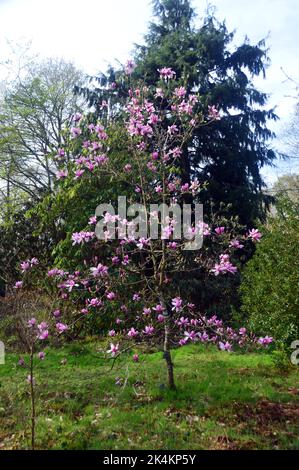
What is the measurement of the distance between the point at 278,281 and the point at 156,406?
3280 mm

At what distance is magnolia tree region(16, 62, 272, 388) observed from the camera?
5.11 meters

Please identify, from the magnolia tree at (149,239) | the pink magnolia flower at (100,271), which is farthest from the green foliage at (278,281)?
the pink magnolia flower at (100,271)

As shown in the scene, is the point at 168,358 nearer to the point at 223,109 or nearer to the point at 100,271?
the point at 100,271

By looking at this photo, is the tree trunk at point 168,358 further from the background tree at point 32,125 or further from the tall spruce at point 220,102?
the background tree at point 32,125

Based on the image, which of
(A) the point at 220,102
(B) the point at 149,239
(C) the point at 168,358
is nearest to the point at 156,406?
(C) the point at 168,358

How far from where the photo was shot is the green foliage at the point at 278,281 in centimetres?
A: 640

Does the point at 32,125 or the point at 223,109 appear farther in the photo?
A: the point at 32,125

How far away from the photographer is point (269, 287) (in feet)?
23.3

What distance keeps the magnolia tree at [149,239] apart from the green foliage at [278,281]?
0.49m

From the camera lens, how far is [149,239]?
4.88 meters

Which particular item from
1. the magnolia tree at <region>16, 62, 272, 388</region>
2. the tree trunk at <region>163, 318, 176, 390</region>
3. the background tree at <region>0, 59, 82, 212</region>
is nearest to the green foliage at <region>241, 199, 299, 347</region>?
the magnolia tree at <region>16, 62, 272, 388</region>

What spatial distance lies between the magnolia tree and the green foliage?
49 centimetres
